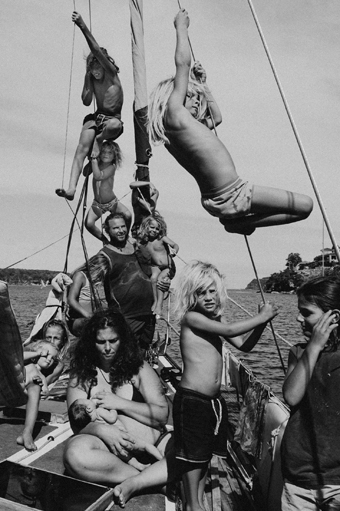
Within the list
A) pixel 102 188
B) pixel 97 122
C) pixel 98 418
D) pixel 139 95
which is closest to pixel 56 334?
pixel 98 418

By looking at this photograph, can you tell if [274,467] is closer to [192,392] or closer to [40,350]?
[192,392]

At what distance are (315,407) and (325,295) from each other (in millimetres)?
562

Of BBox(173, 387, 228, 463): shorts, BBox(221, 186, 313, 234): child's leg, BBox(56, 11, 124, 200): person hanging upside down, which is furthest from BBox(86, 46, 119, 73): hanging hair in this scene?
BBox(173, 387, 228, 463): shorts

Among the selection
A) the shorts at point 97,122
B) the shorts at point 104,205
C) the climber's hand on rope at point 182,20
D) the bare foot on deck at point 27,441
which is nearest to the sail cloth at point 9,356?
the bare foot on deck at point 27,441

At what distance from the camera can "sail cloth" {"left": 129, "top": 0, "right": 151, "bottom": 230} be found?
8.21 metres

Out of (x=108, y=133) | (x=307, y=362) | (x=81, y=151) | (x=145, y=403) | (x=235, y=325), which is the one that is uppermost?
(x=108, y=133)

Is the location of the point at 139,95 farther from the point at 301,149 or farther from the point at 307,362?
the point at 307,362

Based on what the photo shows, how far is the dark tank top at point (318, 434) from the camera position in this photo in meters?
2.53

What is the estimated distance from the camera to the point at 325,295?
104 inches

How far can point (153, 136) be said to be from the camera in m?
3.09

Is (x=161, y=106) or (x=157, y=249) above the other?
(x=161, y=106)

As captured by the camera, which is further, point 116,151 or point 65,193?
point 116,151

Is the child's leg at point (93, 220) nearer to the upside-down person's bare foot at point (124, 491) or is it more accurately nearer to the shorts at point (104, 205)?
the shorts at point (104, 205)

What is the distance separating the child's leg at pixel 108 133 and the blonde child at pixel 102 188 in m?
0.06
